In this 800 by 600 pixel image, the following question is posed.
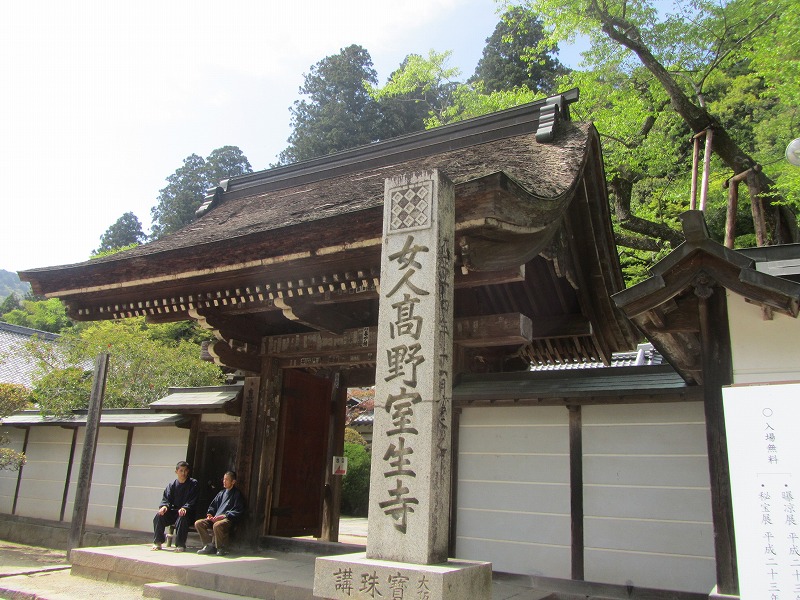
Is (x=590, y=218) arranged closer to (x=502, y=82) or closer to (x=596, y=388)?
(x=596, y=388)

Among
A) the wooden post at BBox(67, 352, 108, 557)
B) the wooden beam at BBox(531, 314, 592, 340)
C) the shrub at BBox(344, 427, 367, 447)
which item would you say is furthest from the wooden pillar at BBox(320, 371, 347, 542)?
the shrub at BBox(344, 427, 367, 447)

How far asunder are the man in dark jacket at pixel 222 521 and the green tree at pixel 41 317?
35494mm

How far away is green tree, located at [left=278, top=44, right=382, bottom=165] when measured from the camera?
104 feet

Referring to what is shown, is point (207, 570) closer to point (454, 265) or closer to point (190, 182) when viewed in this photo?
point (454, 265)

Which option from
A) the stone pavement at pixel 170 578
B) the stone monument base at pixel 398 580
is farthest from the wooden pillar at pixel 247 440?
the stone monument base at pixel 398 580

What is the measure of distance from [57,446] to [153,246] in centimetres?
675

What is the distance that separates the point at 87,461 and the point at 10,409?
5.28 metres

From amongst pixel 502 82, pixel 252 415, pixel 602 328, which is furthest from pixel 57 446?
→ pixel 502 82

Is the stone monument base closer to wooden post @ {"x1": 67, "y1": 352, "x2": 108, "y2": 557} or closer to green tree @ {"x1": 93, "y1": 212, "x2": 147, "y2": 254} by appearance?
wooden post @ {"x1": 67, "y1": 352, "x2": 108, "y2": 557}

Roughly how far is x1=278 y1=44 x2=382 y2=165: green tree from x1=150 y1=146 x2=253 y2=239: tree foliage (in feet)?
26.4

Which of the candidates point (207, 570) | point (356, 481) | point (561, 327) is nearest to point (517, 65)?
point (356, 481)

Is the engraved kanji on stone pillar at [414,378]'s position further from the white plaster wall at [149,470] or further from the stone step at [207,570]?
the white plaster wall at [149,470]

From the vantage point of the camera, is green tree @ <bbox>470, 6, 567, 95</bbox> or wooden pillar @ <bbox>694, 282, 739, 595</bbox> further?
green tree @ <bbox>470, 6, 567, 95</bbox>

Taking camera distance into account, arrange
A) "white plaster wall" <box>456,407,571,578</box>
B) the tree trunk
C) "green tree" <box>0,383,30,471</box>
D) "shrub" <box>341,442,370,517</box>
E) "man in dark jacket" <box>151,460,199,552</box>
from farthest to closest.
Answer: "shrub" <box>341,442,370,517</box>, "green tree" <box>0,383,30,471</box>, the tree trunk, "man in dark jacket" <box>151,460,199,552</box>, "white plaster wall" <box>456,407,571,578</box>
